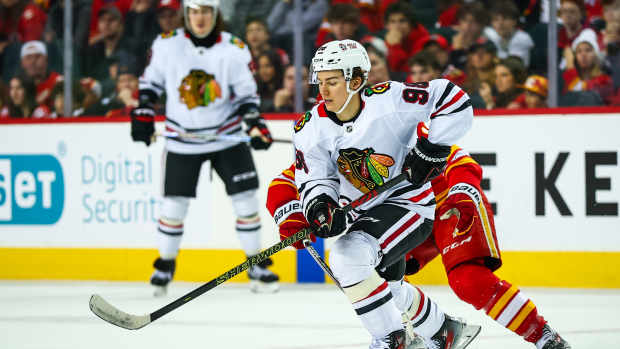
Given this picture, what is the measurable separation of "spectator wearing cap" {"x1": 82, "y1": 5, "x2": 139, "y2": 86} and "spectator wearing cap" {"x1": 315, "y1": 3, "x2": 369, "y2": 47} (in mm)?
1113

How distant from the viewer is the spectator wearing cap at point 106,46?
584cm

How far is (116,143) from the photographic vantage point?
567 cm

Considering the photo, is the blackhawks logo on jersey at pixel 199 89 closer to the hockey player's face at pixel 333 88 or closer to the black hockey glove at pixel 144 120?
the black hockey glove at pixel 144 120

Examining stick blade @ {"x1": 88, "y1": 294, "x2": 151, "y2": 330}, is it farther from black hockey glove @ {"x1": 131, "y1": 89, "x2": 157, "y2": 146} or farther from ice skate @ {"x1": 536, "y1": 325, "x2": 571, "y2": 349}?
black hockey glove @ {"x1": 131, "y1": 89, "x2": 157, "y2": 146}

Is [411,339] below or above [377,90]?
below

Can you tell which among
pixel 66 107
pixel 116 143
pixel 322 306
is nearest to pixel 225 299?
pixel 322 306

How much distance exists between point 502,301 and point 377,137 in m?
0.61

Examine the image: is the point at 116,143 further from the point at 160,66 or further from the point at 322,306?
the point at 322,306

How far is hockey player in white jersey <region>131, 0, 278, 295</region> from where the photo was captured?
5113 millimetres

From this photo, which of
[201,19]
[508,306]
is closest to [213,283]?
[508,306]

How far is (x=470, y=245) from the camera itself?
10.6ft

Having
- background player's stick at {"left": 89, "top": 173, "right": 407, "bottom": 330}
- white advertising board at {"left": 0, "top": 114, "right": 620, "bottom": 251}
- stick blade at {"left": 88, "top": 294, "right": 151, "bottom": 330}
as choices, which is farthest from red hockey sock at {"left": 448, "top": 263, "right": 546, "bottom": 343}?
white advertising board at {"left": 0, "top": 114, "right": 620, "bottom": 251}

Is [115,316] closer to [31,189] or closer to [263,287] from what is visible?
[263,287]

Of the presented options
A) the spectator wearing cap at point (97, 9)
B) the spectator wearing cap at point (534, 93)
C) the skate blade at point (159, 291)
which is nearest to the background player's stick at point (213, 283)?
the skate blade at point (159, 291)
